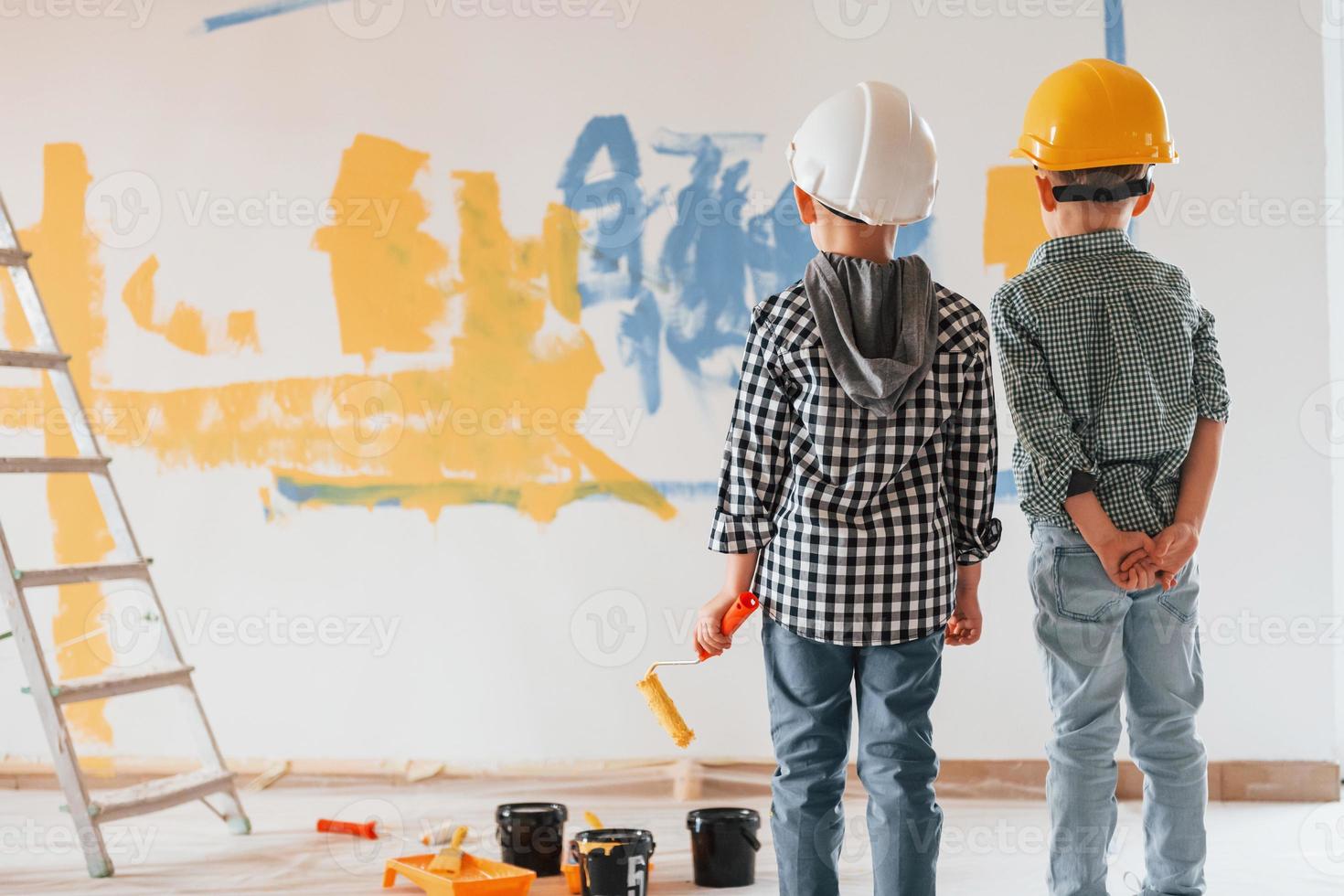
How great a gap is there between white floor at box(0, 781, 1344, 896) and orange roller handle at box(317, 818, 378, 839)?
0.08 ft

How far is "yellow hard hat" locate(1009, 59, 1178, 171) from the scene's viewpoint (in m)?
1.58

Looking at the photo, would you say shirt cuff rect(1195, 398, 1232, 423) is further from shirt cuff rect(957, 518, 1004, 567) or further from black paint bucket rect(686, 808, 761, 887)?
black paint bucket rect(686, 808, 761, 887)

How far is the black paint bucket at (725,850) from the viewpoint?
2.07m

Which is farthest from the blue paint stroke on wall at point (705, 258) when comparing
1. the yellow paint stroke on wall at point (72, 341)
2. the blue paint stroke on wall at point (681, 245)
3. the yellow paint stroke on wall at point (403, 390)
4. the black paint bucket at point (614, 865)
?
the yellow paint stroke on wall at point (72, 341)

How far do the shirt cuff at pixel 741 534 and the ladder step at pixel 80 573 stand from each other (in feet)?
4.95

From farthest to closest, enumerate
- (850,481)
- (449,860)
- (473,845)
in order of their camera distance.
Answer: (473,845), (449,860), (850,481)

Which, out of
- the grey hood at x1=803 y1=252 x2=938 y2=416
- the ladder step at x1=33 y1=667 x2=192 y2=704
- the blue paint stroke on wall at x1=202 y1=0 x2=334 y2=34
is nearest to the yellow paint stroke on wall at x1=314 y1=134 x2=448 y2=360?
the blue paint stroke on wall at x1=202 y1=0 x2=334 y2=34

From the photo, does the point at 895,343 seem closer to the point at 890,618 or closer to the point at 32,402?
the point at 890,618

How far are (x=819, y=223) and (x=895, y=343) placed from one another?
7.5 inches

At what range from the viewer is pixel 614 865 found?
1.93 metres

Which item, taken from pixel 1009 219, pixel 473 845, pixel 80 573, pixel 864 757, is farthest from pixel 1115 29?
pixel 80 573

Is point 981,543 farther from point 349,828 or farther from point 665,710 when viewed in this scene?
point 349,828

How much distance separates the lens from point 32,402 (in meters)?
2.95

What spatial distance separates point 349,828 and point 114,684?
1.82 feet
